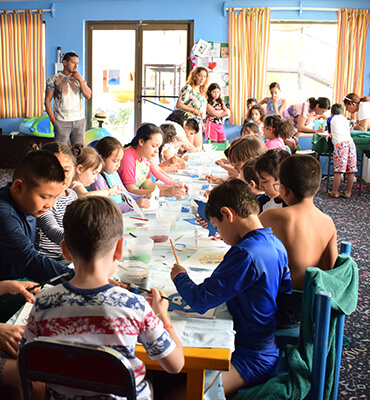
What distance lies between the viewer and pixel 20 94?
8906 millimetres

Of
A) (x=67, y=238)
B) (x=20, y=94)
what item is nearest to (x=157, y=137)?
(x=67, y=238)

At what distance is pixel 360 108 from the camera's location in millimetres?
6922

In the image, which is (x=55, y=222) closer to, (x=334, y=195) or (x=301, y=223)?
(x=301, y=223)

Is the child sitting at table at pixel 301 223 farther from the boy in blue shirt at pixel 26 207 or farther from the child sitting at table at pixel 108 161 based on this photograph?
the child sitting at table at pixel 108 161

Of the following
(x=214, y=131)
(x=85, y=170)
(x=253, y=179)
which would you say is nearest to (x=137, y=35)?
(x=214, y=131)

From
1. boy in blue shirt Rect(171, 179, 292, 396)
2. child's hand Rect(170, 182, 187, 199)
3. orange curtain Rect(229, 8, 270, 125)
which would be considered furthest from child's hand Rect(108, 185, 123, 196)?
orange curtain Rect(229, 8, 270, 125)

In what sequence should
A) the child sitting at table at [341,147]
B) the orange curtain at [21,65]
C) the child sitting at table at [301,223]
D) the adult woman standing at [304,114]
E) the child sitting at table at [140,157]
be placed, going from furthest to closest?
the orange curtain at [21,65]
the adult woman standing at [304,114]
the child sitting at table at [341,147]
the child sitting at table at [140,157]
the child sitting at table at [301,223]

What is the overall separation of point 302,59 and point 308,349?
7568 millimetres

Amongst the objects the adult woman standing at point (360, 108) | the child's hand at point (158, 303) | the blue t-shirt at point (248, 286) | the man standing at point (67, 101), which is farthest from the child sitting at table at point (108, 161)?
the adult woman standing at point (360, 108)

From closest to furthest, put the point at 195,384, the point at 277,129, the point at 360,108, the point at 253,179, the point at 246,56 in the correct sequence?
the point at 195,384 < the point at 253,179 < the point at 277,129 < the point at 360,108 < the point at 246,56

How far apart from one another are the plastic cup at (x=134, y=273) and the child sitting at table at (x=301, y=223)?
0.66 m

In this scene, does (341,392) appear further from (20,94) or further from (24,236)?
(20,94)

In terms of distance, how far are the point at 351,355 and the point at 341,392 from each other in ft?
1.28

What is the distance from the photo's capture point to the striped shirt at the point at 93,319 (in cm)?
105
